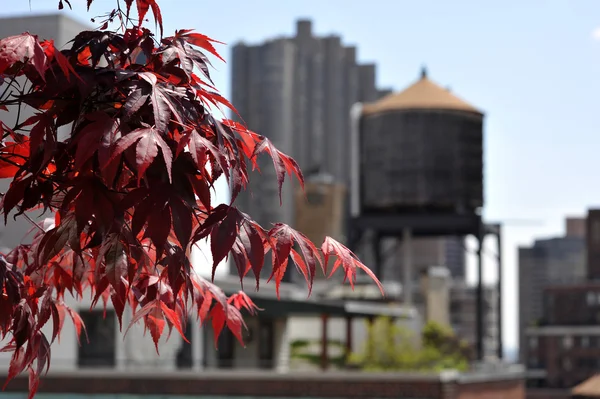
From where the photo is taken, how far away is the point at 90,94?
5254 millimetres

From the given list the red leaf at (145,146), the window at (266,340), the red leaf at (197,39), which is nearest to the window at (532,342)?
the window at (266,340)

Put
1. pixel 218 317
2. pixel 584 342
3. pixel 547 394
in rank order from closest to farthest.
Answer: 1. pixel 218 317
2. pixel 547 394
3. pixel 584 342

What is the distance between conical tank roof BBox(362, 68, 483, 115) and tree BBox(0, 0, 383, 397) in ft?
196

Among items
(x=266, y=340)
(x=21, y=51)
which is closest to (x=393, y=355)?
(x=266, y=340)

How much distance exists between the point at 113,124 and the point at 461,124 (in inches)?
2356

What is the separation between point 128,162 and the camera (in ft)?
16.1

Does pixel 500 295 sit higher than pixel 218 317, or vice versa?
pixel 500 295

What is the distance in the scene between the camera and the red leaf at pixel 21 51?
5.15 metres

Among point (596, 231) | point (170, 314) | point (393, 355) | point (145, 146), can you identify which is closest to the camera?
point (145, 146)

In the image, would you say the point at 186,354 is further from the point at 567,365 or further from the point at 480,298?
the point at 567,365

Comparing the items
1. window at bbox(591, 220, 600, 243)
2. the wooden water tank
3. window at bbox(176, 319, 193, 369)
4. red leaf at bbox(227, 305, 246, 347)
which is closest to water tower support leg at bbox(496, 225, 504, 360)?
the wooden water tank

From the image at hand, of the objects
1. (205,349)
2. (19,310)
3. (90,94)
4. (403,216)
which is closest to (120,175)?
(90,94)

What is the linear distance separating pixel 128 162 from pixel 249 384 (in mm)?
34898

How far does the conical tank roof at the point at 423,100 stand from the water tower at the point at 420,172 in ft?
0.19
